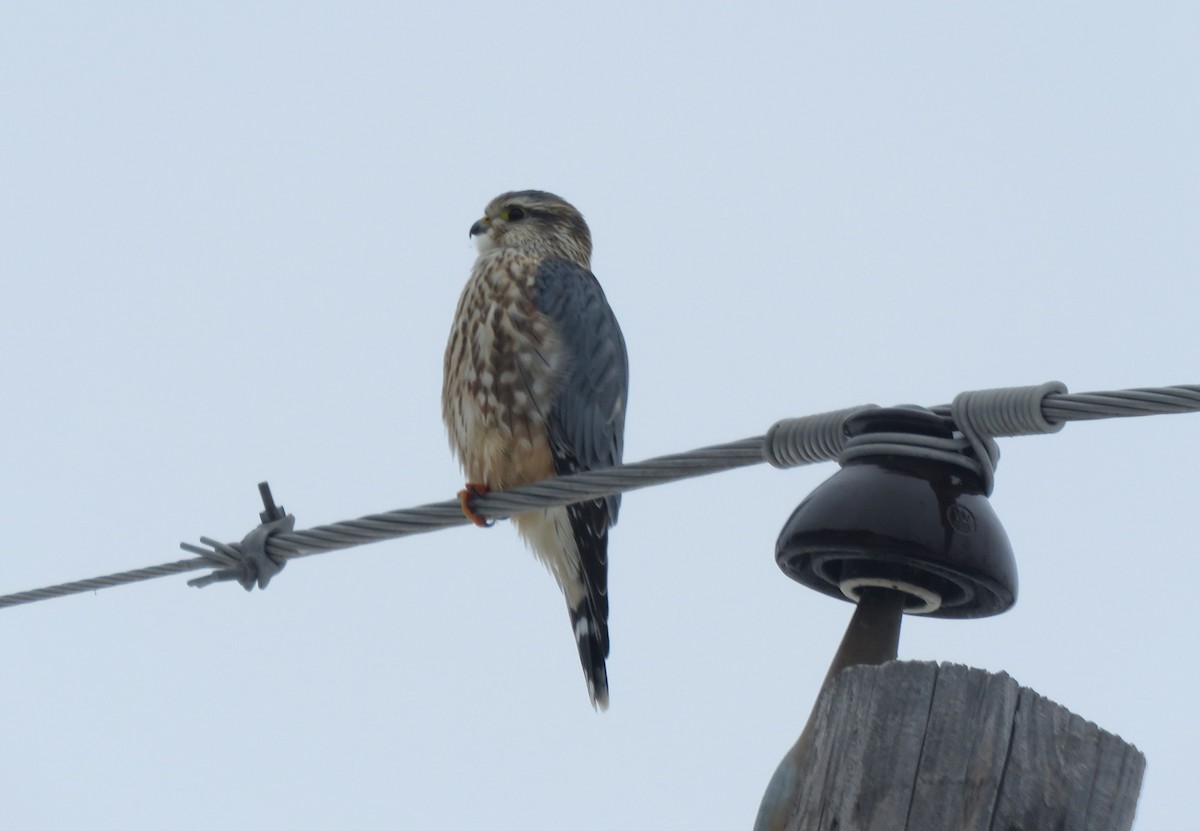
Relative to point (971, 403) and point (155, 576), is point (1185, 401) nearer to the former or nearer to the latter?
point (971, 403)

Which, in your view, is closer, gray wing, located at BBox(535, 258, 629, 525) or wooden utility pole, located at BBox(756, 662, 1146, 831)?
wooden utility pole, located at BBox(756, 662, 1146, 831)

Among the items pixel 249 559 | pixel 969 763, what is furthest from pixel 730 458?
pixel 249 559

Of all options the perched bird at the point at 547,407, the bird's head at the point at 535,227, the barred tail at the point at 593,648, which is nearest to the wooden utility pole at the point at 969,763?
the perched bird at the point at 547,407

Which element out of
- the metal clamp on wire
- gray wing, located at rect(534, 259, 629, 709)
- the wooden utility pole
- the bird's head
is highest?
the bird's head

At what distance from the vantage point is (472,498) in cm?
386

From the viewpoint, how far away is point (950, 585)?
201 centimetres

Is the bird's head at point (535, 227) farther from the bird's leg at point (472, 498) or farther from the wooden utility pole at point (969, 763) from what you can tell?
the wooden utility pole at point (969, 763)

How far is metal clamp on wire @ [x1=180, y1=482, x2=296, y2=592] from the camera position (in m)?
→ 3.58

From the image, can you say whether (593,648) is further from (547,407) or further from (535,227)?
(535,227)

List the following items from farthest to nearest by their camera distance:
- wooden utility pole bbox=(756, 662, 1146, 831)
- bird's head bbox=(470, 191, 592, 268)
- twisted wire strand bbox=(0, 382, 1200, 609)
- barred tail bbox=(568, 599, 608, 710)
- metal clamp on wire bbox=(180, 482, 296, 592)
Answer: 1. bird's head bbox=(470, 191, 592, 268)
2. barred tail bbox=(568, 599, 608, 710)
3. metal clamp on wire bbox=(180, 482, 296, 592)
4. twisted wire strand bbox=(0, 382, 1200, 609)
5. wooden utility pole bbox=(756, 662, 1146, 831)

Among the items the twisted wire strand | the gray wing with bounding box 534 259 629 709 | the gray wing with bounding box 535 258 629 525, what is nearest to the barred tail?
the gray wing with bounding box 534 259 629 709

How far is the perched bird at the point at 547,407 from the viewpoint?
4.75m

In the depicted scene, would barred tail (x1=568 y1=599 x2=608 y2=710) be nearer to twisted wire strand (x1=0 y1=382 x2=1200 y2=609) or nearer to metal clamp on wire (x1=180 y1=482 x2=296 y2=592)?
twisted wire strand (x1=0 y1=382 x2=1200 y2=609)

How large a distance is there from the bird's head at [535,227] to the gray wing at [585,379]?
47 centimetres
